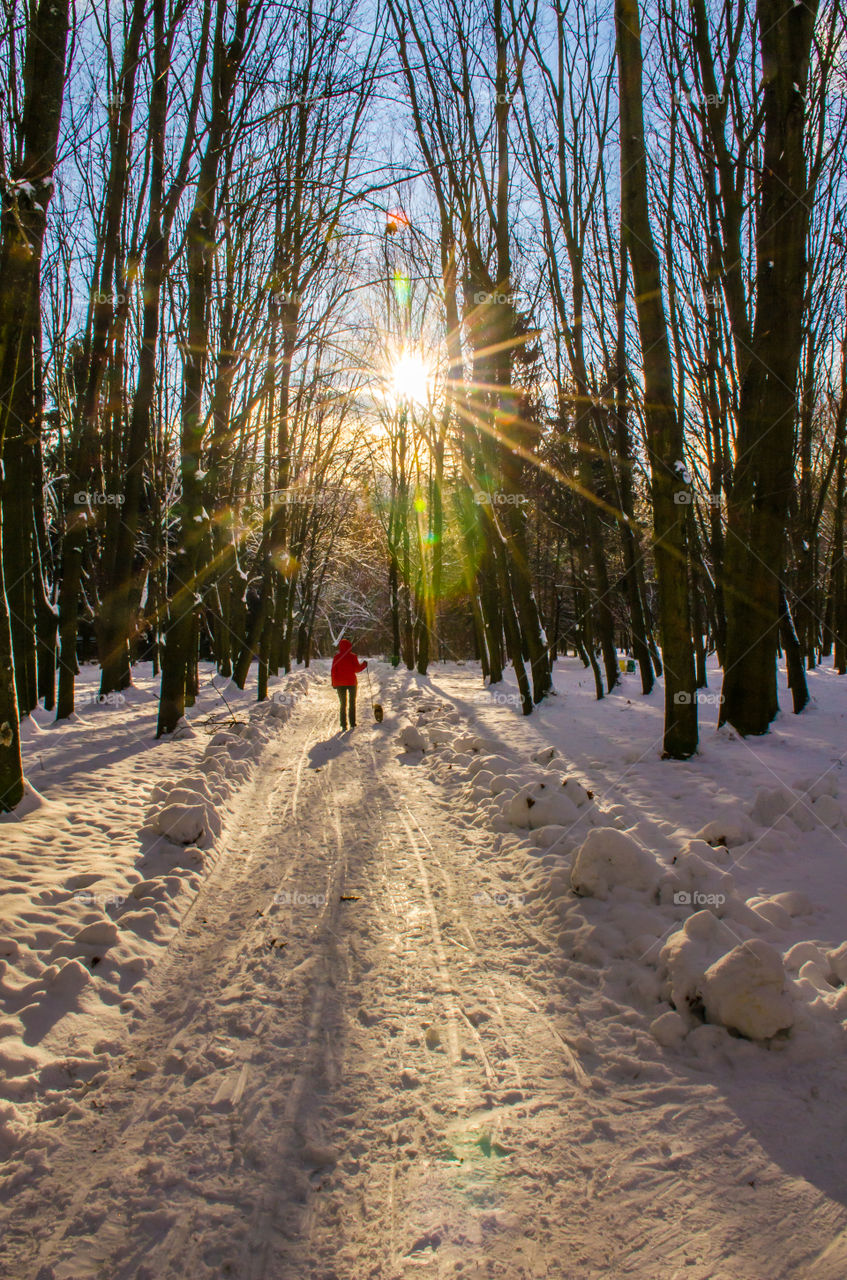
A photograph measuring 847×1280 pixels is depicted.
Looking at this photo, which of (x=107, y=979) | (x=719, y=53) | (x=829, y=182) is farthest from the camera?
(x=829, y=182)

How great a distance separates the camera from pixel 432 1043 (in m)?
2.62

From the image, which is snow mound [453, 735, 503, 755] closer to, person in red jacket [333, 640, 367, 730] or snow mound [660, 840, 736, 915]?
person in red jacket [333, 640, 367, 730]

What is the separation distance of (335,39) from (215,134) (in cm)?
198

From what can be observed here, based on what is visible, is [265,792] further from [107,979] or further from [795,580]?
[795,580]

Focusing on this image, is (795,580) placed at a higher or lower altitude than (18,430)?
lower

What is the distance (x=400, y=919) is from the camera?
12.2ft

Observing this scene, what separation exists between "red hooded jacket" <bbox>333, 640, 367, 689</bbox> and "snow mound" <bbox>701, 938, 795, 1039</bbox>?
27.4ft

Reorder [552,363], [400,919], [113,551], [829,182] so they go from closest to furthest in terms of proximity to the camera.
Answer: [400,919] → [829,182] → [113,551] → [552,363]

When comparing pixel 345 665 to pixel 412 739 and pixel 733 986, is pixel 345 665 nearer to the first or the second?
pixel 412 739

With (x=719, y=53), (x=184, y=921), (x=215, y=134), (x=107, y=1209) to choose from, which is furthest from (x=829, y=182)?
(x=107, y=1209)

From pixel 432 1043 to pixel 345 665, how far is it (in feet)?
27.0

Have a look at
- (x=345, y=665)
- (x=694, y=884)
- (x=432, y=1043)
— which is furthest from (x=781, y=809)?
(x=345, y=665)

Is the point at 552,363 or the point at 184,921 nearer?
the point at 184,921

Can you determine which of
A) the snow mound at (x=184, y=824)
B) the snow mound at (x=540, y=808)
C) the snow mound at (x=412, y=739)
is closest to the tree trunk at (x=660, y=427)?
the snow mound at (x=540, y=808)
